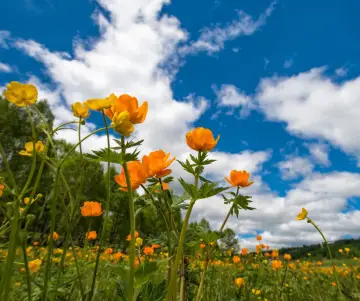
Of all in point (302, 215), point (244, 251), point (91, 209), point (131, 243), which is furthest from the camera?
point (244, 251)

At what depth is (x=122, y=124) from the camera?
2.88 ft

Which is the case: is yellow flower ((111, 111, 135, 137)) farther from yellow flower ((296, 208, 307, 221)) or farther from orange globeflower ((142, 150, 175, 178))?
yellow flower ((296, 208, 307, 221))

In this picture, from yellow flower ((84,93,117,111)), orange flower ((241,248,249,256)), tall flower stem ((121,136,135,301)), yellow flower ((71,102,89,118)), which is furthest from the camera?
orange flower ((241,248,249,256))

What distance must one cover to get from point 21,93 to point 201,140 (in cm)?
74

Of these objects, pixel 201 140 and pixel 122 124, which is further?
pixel 201 140

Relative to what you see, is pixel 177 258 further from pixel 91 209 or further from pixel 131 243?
pixel 91 209

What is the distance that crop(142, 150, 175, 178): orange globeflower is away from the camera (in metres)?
1.19

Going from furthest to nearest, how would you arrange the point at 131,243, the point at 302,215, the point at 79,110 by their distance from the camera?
the point at 302,215, the point at 79,110, the point at 131,243

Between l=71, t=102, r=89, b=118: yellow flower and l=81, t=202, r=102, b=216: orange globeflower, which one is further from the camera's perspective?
l=81, t=202, r=102, b=216: orange globeflower

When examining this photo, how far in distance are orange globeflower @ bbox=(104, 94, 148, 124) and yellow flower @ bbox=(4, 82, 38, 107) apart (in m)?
0.31

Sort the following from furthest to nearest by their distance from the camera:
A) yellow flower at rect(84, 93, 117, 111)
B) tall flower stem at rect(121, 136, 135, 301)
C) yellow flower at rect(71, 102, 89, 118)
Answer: yellow flower at rect(71, 102, 89, 118), yellow flower at rect(84, 93, 117, 111), tall flower stem at rect(121, 136, 135, 301)

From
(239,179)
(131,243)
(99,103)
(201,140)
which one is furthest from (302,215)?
(99,103)

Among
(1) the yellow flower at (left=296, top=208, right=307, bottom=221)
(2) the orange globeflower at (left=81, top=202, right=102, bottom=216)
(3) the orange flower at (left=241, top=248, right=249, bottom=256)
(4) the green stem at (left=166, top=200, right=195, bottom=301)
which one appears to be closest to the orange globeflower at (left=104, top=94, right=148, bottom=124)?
(4) the green stem at (left=166, top=200, right=195, bottom=301)

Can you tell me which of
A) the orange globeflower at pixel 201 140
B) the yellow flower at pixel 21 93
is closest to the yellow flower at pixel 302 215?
the orange globeflower at pixel 201 140
